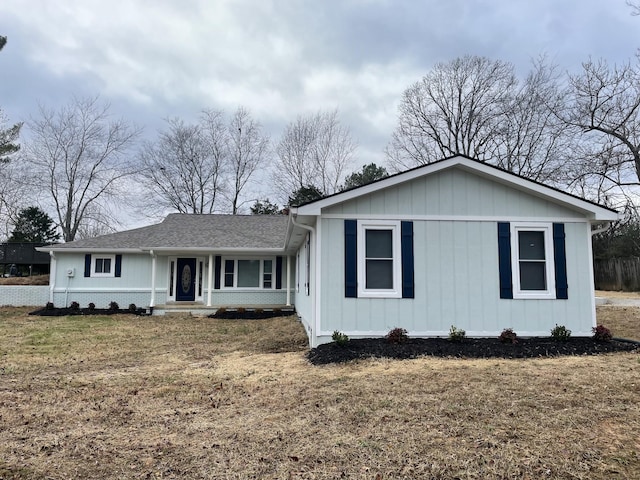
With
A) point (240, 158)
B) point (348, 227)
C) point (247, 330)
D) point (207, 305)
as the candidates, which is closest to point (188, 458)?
point (348, 227)

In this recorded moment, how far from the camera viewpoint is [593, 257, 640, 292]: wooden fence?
23375 mm

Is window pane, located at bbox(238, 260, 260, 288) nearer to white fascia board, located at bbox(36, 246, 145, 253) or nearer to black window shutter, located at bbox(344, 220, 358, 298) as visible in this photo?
white fascia board, located at bbox(36, 246, 145, 253)

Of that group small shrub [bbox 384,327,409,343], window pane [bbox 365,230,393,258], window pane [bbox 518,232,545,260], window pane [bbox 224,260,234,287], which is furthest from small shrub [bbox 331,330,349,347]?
window pane [bbox 224,260,234,287]

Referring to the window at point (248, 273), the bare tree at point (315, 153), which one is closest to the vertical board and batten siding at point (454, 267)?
the window at point (248, 273)

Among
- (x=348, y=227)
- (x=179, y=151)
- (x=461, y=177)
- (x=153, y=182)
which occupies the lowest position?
(x=348, y=227)

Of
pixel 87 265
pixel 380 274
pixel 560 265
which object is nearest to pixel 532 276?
pixel 560 265

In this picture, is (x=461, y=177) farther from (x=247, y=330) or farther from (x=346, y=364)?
(x=247, y=330)

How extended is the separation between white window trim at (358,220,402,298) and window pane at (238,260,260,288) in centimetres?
977

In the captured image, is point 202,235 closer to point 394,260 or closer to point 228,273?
point 228,273

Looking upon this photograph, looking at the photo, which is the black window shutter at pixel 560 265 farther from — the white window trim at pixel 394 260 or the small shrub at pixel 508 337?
the white window trim at pixel 394 260

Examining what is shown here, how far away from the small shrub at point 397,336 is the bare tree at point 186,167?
83.8 feet

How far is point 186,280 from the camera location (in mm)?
17422

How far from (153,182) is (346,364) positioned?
27952mm

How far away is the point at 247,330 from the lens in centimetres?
1228
